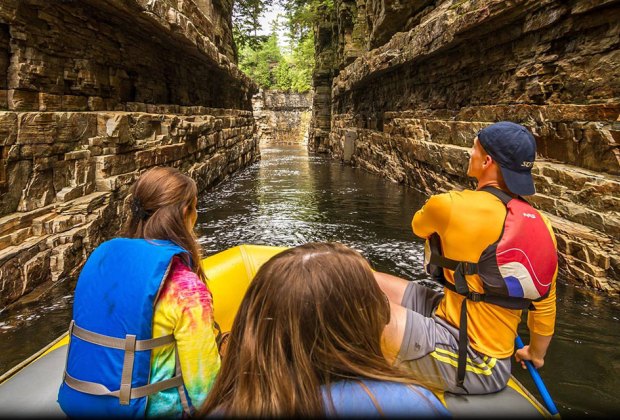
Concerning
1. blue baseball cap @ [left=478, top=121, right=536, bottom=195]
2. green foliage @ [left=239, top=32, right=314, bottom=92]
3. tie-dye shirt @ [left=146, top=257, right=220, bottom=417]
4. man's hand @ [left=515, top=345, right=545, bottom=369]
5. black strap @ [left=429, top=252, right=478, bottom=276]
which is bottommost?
man's hand @ [left=515, top=345, right=545, bottom=369]

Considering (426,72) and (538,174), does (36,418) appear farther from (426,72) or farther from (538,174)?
(426,72)

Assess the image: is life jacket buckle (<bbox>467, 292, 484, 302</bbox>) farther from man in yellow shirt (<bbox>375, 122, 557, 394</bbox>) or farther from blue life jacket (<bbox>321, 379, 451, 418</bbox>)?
blue life jacket (<bbox>321, 379, 451, 418</bbox>)

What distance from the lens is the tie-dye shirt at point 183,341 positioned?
4.65 ft

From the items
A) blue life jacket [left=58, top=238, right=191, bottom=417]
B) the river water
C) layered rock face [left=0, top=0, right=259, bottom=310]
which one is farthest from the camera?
layered rock face [left=0, top=0, right=259, bottom=310]

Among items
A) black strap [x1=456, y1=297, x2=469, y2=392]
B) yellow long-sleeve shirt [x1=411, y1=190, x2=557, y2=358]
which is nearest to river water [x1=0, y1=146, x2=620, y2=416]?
yellow long-sleeve shirt [x1=411, y1=190, x2=557, y2=358]

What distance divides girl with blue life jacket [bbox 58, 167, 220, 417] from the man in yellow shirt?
0.79 m

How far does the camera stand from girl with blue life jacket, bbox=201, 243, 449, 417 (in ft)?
3.27

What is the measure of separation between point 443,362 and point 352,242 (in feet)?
14.5

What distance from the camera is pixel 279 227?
7.05 metres

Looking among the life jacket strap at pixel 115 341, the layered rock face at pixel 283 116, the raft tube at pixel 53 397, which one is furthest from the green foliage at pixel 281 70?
the life jacket strap at pixel 115 341

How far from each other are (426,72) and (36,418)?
10.4 m

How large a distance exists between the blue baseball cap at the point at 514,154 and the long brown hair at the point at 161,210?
1382mm

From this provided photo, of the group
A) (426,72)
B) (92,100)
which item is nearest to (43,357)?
(92,100)

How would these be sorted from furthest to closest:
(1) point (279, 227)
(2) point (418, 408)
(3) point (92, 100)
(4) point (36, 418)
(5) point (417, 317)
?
1. (1) point (279, 227)
2. (3) point (92, 100)
3. (5) point (417, 317)
4. (4) point (36, 418)
5. (2) point (418, 408)
